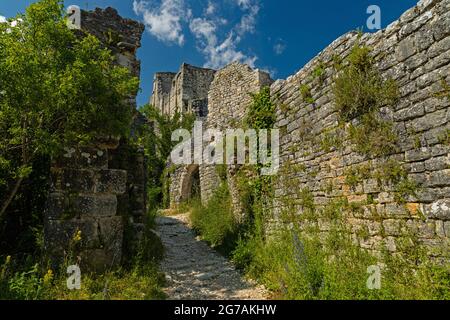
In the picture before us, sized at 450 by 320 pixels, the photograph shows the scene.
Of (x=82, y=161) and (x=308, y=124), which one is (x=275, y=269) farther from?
(x=82, y=161)

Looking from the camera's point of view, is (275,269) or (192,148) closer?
(275,269)

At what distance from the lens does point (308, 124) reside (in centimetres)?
540

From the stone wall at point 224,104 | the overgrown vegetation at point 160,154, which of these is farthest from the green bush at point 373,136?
the overgrown vegetation at point 160,154

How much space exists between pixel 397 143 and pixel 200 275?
12.0 ft

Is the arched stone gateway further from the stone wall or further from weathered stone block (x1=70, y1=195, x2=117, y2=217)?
weathered stone block (x1=70, y1=195, x2=117, y2=217)

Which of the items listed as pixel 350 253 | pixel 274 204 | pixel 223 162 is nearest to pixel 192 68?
pixel 223 162

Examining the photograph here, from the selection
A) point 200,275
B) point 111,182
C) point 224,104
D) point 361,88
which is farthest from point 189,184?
point 361,88

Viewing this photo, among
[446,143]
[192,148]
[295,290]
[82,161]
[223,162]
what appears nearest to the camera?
[446,143]

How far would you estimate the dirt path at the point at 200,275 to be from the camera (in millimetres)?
4180

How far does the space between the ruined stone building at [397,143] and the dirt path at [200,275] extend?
148 cm

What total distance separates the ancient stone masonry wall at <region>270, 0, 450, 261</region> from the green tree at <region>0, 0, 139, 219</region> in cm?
320

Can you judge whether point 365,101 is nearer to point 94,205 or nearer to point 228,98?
point 94,205

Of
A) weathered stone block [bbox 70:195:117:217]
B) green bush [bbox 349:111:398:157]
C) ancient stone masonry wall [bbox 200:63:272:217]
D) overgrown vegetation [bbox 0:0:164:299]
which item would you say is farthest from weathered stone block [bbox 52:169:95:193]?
ancient stone masonry wall [bbox 200:63:272:217]
